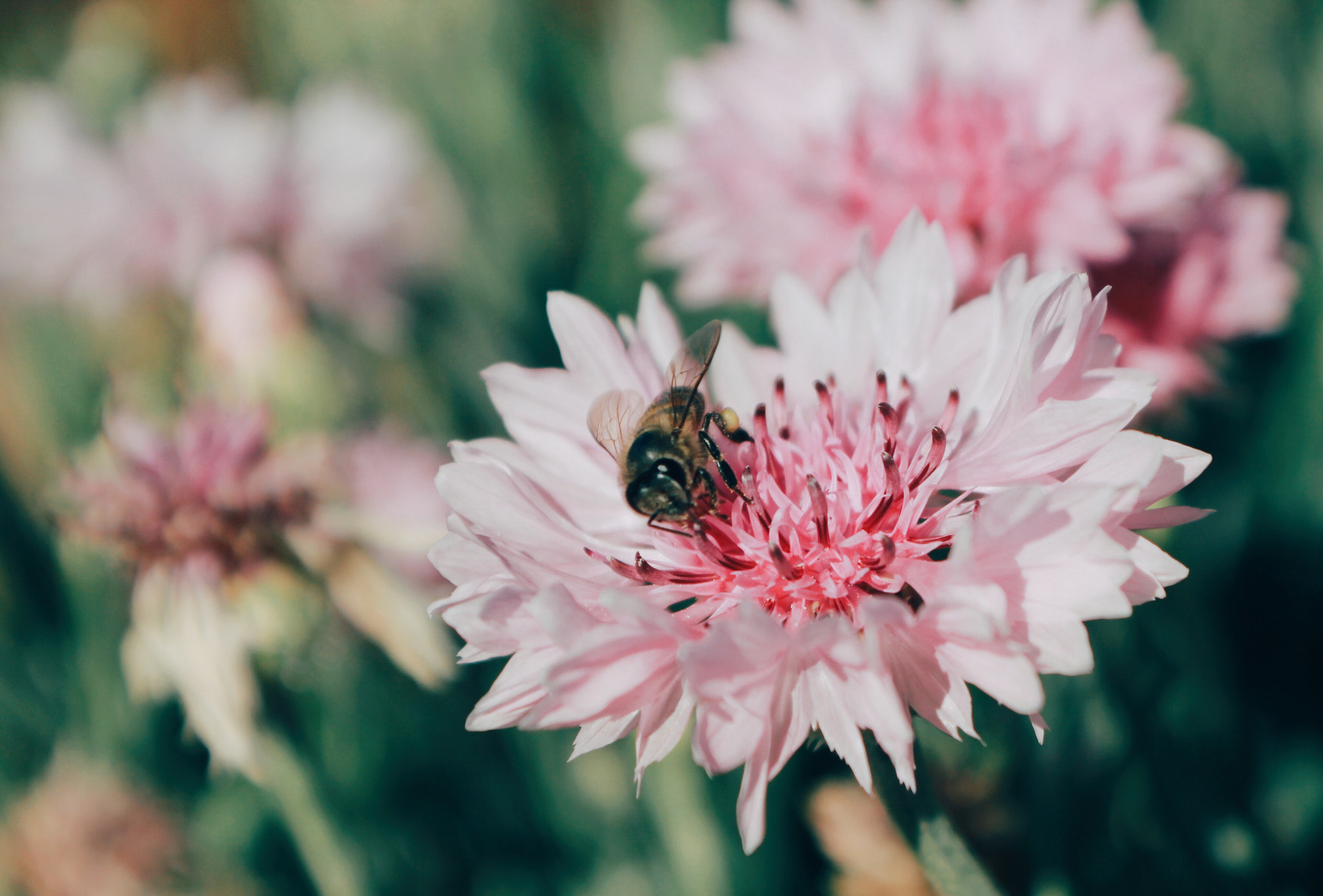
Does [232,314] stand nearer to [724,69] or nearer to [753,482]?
[724,69]

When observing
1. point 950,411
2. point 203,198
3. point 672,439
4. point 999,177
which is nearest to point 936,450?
point 950,411

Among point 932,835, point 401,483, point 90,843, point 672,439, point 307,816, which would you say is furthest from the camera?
point 401,483

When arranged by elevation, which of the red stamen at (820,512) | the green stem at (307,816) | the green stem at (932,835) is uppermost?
the red stamen at (820,512)

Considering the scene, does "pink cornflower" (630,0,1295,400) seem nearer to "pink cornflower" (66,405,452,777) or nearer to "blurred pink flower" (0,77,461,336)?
"pink cornflower" (66,405,452,777)

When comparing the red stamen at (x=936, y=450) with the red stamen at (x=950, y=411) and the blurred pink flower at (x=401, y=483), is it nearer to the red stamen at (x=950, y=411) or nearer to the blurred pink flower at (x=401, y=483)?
the red stamen at (x=950, y=411)

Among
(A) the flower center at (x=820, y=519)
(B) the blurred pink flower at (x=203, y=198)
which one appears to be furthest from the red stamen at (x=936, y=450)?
(B) the blurred pink flower at (x=203, y=198)

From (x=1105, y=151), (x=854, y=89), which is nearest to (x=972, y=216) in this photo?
(x=1105, y=151)

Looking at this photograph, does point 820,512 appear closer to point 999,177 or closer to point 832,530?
point 832,530
